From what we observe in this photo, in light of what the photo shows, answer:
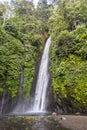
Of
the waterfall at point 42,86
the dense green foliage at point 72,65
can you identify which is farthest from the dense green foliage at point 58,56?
the waterfall at point 42,86

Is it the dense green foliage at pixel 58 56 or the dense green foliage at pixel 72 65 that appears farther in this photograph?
the dense green foliage at pixel 58 56

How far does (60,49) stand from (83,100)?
6020 millimetres

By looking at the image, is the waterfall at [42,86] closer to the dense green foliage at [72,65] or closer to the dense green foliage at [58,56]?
the dense green foliage at [58,56]

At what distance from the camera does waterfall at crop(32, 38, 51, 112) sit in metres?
18.0

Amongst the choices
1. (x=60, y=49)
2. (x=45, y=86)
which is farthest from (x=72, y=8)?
(x=45, y=86)

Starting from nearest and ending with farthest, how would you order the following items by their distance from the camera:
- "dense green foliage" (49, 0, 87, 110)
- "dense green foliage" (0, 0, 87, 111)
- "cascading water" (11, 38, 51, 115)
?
"dense green foliage" (49, 0, 87, 110) → "dense green foliage" (0, 0, 87, 111) → "cascading water" (11, 38, 51, 115)

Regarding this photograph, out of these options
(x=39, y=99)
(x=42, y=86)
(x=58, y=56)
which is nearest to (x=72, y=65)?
(x=58, y=56)

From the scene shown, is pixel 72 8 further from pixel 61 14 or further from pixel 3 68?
pixel 3 68

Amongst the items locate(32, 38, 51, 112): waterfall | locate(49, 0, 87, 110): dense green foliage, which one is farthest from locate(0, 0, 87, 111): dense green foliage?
locate(32, 38, 51, 112): waterfall

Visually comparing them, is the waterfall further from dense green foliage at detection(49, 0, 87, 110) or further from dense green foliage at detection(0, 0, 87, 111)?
dense green foliage at detection(49, 0, 87, 110)

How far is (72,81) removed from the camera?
16219mm

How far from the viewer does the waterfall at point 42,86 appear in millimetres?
17984

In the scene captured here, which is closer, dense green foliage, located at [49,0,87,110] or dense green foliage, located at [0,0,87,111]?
dense green foliage, located at [49,0,87,110]

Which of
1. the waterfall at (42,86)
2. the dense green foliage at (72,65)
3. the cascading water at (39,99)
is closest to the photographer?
the dense green foliage at (72,65)
